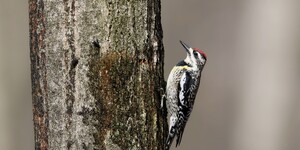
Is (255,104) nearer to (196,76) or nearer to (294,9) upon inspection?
(294,9)

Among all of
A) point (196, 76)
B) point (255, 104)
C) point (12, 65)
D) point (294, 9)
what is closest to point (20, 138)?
point (12, 65)

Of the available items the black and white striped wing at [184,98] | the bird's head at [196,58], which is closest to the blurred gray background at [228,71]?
the bird's head at [196,58]

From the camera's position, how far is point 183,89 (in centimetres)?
660

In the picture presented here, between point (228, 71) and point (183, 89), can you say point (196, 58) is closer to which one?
point (183, 89)

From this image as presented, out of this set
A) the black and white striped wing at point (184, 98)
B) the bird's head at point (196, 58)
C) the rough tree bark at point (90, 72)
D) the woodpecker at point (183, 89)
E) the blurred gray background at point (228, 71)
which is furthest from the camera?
the blurred gray background at point (228, 71)

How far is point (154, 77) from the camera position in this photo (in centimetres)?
479

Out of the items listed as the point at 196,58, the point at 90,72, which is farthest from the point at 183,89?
the point at 90,72

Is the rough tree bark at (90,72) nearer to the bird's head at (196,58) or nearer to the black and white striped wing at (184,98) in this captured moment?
the black and white striped wing at (184,98)

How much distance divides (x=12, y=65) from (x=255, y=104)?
4316mm

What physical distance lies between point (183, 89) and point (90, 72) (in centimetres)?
218

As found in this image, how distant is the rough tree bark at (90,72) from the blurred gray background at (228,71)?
7.24m

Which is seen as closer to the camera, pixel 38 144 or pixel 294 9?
pixel 38 144

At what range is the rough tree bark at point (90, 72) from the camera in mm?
4480

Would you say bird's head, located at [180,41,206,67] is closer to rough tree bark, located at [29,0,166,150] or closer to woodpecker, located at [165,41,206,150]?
woodpecker, located at [165,41,206,150]
